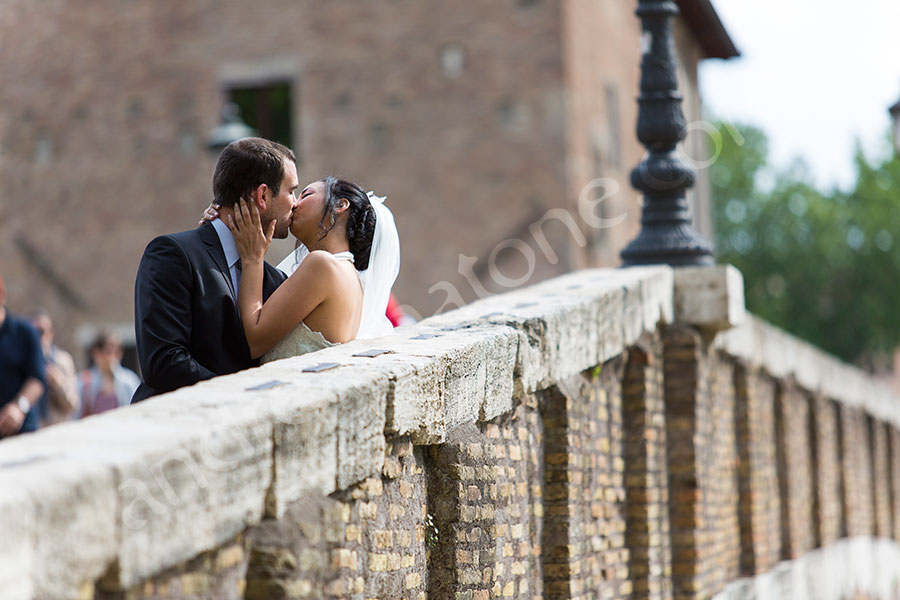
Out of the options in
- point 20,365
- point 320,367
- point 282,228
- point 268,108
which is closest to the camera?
point 320,367

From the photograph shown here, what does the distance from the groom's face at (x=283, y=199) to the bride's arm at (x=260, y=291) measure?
0.21ft

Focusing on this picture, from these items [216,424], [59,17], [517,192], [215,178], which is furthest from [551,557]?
[59,17]

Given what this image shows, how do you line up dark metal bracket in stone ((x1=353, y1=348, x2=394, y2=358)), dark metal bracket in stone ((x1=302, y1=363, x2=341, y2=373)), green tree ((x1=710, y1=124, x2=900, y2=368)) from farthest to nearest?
green tree ((x1=710, y1=124, x2=900, y2=368)) → dark metal bracket in stone ((x1=353, y1=348, x2=394, y2=358)) → dark metal bracket in stone ((x1=302, y1=363, x2=341, y2=373))

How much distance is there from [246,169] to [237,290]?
1.17 ft

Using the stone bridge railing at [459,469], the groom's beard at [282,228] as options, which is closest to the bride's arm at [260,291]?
the groom's beard at [282,228]

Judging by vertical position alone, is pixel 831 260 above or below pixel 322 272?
above

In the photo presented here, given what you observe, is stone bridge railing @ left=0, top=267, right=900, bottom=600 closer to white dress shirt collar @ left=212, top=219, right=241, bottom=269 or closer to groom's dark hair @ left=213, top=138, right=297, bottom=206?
white dress shirt collar @ left=212, top=219, right=241, bottom=269

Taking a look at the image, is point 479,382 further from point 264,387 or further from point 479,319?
point 264,387

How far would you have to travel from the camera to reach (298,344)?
12.4 feet

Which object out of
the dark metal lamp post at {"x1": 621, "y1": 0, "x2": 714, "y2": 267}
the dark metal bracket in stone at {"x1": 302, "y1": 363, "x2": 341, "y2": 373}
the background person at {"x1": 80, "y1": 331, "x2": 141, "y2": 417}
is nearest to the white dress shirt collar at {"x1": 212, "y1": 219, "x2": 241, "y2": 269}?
the dark metal bracket in stone at {"x1": 302, "y1": 363, "x2": 341, "y2": 373}

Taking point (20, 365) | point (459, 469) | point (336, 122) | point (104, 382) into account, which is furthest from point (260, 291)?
point (336, 122)

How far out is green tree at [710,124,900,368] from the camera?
36.7m

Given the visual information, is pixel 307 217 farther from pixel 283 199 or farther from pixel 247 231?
pixel 247 231

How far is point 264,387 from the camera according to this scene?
290 cm
